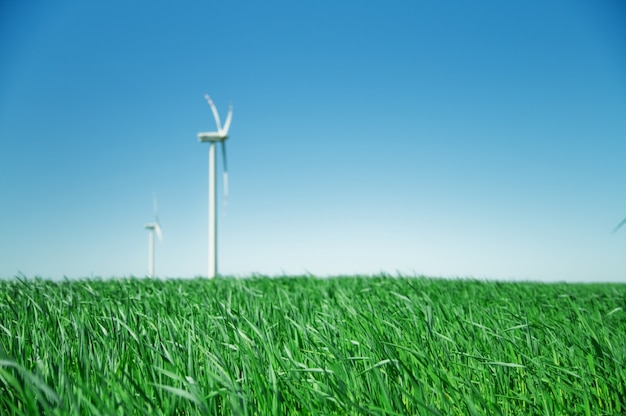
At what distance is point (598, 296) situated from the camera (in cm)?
770

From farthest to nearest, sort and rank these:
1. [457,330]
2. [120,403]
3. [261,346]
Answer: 1. [457,330]
2. [261,346]
3. [120,403]

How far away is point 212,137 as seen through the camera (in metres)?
18.9

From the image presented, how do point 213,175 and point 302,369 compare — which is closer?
point 302,369

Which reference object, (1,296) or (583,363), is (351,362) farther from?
(1,296)

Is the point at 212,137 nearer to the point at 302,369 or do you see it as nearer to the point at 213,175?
the point at 213,175

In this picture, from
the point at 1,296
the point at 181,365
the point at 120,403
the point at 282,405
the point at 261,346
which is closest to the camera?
the point at 120,403

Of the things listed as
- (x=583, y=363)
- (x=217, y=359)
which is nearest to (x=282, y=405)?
(x=217, y=359)

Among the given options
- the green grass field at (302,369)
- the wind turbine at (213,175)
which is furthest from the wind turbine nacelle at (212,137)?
the green grass field at (302,369)

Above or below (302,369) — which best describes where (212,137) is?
above

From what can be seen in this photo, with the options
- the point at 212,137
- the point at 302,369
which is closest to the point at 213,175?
the point at 212,137

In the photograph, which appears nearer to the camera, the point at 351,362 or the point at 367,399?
the point at 367,399

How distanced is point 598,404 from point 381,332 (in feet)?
4.28

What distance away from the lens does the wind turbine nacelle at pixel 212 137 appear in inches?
738

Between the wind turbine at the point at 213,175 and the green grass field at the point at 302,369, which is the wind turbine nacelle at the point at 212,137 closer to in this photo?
the wind turbine at the point at 213,175
